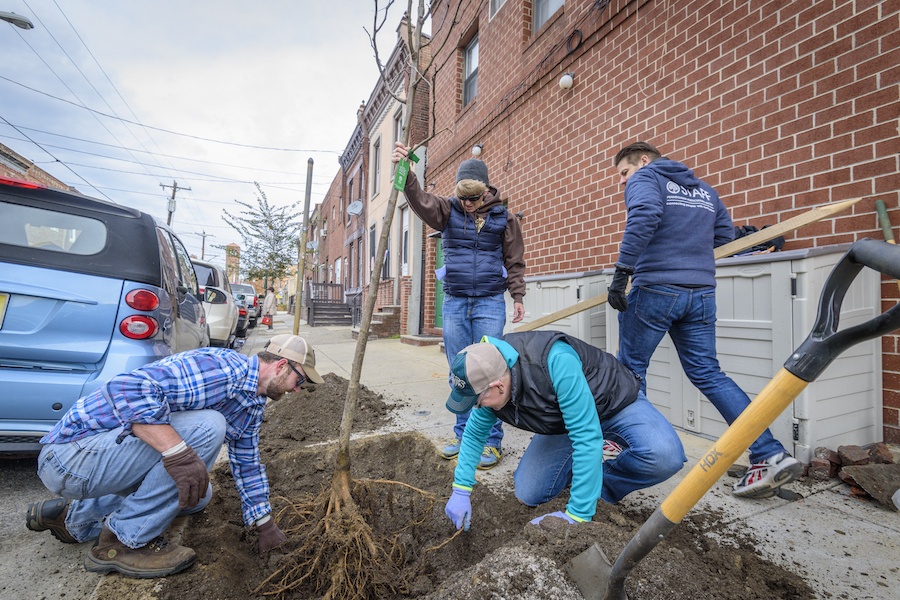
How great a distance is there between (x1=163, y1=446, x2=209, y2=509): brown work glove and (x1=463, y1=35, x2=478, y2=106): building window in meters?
7.91

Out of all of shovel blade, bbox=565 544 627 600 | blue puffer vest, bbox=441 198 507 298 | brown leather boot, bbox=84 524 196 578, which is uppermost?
blue puffer vest, bbox=441 198 507 298

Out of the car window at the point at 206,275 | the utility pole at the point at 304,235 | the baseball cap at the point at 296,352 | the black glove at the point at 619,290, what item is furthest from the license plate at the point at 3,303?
the utility pole at the point at 304,235

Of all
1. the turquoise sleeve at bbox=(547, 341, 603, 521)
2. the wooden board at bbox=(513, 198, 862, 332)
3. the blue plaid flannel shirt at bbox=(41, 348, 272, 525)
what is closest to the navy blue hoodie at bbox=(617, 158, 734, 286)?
the wooden board at bbox=(513, 198, 862, 332)

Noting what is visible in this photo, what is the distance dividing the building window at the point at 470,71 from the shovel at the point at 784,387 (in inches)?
320

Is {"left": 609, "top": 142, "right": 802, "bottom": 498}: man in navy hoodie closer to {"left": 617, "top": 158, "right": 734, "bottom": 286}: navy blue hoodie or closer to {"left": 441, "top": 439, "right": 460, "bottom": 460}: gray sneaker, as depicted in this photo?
{"left": 617, "top": 158, "right": 734, "bottom": 286}: navy blue hoodie

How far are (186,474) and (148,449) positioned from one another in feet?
0.75

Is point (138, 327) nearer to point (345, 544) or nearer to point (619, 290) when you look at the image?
point (345, 544)

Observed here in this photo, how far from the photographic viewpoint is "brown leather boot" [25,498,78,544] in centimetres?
192

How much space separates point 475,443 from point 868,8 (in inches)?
132

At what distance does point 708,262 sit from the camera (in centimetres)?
258

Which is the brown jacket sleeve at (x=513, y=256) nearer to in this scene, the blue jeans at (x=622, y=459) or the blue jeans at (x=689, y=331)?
the blue jeans at (x=689, y=331)

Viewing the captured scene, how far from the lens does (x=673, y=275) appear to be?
2.52m

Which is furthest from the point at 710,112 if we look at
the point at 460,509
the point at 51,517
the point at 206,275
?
the point at 206,275

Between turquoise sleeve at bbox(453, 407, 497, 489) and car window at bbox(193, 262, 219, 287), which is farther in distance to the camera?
car window at bbox(193, 262, 219, 287)
